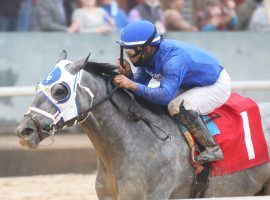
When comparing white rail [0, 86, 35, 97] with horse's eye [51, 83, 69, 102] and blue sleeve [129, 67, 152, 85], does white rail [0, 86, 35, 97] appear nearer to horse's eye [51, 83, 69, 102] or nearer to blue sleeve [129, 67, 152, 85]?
blue sleeve [129, 67, 152, 85]

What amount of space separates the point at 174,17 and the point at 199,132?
202 inches

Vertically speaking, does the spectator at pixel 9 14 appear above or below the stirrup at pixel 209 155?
below

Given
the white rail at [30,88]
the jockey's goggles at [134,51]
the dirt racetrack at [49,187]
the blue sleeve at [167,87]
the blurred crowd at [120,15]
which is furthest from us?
the blurred crowd at [120,15]

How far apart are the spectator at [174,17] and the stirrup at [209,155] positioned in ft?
16.7

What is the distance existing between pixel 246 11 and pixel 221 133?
5382 millimetres

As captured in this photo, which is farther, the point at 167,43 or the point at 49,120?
the point at 167,43

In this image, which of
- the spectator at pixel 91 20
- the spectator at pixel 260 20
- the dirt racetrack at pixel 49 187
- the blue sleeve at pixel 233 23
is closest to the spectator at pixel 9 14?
the spectator at pixel 91 20

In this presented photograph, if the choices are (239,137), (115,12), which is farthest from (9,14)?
(239,137)

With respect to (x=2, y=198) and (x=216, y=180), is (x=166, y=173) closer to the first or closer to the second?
(x=216, y=180)

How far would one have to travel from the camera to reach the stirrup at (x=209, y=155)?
238 inches

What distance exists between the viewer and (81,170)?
9.67 metres

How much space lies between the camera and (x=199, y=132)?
6.08 metres

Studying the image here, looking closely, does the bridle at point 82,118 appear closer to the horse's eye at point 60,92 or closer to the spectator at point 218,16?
the horse's eye at point 60,92

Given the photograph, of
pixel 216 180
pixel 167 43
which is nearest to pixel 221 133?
pixel 216 180
